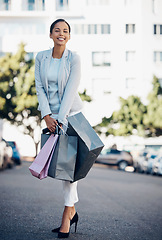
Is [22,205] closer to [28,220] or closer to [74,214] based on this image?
[28,220]

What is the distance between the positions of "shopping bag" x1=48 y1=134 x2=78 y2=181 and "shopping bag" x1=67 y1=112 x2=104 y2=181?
52mm

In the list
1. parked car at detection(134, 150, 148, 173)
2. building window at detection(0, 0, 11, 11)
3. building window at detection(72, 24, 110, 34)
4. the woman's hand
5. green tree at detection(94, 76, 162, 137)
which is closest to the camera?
the woman's hand

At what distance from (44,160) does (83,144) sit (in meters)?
0.37

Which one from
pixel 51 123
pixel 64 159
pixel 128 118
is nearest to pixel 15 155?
pixel 128 118

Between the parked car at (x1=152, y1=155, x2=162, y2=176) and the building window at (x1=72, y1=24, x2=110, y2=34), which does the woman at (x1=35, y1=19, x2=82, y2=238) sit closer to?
the parked car at (x1=152, y1=155, x2=162, y2=176)

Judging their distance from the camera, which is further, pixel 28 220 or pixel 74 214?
pixel 28 220

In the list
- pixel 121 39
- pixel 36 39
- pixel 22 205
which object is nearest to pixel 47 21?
pixel 36 39

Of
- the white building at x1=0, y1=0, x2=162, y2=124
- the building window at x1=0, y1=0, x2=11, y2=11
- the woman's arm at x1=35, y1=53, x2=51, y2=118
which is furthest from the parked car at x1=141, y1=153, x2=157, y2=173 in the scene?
the building window at x1=0, y1=0, x2=11, y2=11

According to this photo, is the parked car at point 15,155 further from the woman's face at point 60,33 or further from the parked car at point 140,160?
the woman's face at point 60,33

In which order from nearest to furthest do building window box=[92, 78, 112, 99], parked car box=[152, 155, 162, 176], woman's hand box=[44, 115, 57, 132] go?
1. woman's hand box=[44, 115, 57, 132]
2. parked car box=[152, 155, 162, 176]
3. building window box=[92, 78, 112, 99]

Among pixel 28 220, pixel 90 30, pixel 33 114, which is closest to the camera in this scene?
pixel 28 220

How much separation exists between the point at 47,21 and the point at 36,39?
3000mm

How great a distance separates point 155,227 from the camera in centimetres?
501

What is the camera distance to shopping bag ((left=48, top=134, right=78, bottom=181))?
3645 mm
